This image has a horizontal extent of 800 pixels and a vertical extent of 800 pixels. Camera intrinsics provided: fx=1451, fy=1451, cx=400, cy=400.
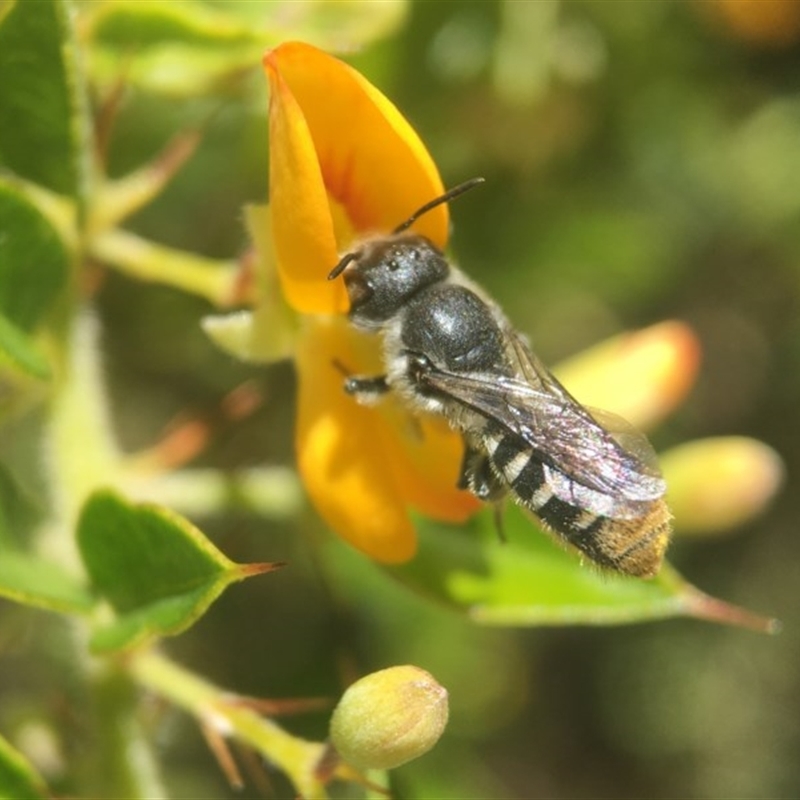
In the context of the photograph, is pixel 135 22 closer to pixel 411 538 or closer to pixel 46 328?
pixel 46 328

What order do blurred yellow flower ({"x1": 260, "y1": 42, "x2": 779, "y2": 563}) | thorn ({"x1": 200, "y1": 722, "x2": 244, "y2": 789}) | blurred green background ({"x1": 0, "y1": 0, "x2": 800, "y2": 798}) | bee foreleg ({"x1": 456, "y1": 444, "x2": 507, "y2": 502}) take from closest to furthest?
blurred yellow flower ({"x1": 260, "y1": 42, "x2": 779, "y2": 563}) < thorn ({"x1": 200, "y1": 722, "x2": 244, "y2": 789}) < bee foreleg ({"x1": 456, "y1": 444, "x2": 507, "y2": 502}) < blurred green background ({"x1": 0, "y1": 0, "x2": 800, "y2": 798})

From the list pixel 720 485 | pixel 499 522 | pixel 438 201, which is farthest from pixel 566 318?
pixel 438 201

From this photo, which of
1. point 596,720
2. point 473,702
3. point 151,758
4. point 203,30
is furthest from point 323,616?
point 203,30

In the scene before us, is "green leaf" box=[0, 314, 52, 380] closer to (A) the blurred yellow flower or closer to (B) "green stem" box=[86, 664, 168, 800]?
(A) the blurred yellow flower

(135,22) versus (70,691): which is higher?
(135,22)

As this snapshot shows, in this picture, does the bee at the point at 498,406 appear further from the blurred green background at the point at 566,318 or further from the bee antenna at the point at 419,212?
the blurred green background at the point at 566,318

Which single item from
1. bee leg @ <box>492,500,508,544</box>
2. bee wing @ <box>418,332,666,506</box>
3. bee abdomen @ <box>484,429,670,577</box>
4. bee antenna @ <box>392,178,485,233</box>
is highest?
bee antenna @ <box>392,178,485,233</box>

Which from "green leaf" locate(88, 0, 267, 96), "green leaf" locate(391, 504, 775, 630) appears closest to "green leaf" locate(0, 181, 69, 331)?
"green leaf" locate(88, 0, 267, 96)
